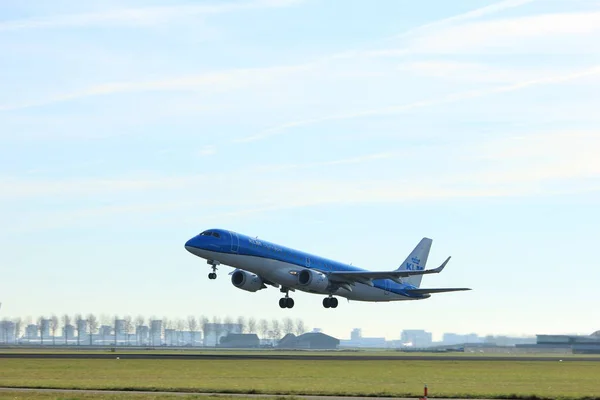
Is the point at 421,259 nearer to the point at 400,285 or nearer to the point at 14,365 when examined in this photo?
the point at 400,285

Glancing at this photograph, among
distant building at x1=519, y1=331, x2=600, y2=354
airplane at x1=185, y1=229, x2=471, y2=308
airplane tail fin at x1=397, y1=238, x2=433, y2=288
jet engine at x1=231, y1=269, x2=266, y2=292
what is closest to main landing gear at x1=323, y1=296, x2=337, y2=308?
airplane at x1=185, y1=229, x2=471, y2=308

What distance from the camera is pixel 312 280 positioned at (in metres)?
87.6

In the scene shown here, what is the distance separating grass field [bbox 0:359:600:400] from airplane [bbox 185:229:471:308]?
31.1ft

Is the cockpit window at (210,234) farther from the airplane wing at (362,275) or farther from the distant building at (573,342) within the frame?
the distant building at (573,342)

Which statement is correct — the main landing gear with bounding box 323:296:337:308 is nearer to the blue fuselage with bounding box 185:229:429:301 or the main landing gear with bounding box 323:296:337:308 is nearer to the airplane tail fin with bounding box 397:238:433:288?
the blue fuselage with bounding box 185:229:429:301

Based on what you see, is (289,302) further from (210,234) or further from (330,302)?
(210,234)

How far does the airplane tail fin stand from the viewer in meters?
110

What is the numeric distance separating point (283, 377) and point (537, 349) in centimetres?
12276

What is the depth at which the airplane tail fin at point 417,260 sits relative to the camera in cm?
11012

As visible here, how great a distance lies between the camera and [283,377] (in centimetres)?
5947

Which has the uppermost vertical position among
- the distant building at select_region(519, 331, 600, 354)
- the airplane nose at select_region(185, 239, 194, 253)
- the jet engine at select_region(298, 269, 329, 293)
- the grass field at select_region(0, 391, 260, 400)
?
the airplane nose at select_region(185, 239, 194, 253)

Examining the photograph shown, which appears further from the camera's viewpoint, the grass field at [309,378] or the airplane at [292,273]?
the airplane at [292,273]

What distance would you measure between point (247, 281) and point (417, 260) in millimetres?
28483

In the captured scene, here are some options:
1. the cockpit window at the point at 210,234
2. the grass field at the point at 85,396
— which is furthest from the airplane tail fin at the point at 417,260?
the grass field at the point at 85,396
